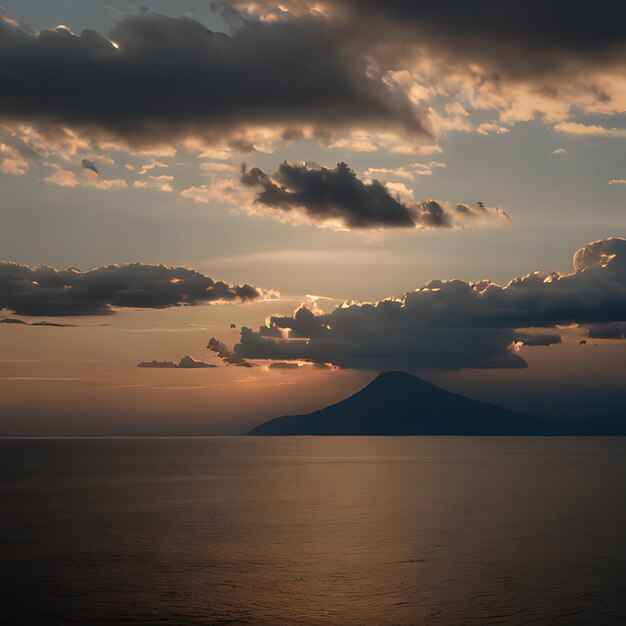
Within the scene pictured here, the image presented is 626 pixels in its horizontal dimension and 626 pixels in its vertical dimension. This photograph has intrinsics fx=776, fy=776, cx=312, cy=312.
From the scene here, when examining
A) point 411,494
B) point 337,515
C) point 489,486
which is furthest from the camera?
point 489,486

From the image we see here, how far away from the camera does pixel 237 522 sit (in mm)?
94188

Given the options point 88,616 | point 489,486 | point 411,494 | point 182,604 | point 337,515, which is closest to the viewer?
point 88,616

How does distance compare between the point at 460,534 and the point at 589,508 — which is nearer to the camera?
the point at 460,534

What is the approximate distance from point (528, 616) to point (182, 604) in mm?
21777

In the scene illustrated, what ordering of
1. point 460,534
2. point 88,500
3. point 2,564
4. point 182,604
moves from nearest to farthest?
1. point 182,604
2. point 2,564
3. point 460,534
4. point 88,500

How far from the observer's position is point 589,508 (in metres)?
109

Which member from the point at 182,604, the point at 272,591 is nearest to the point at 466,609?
the point at 272,591

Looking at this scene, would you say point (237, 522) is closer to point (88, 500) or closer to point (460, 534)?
point (460, 534)

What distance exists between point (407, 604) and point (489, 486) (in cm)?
10932

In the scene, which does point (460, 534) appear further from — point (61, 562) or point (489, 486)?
point (489, 486)

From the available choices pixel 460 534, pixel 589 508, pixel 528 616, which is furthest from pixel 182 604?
pixel 589 508

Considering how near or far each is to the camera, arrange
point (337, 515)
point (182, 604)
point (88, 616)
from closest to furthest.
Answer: point (88, 616), point (182, 604), point (337, 515)

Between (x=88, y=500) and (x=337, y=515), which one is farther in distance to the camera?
(x=88, y=500)

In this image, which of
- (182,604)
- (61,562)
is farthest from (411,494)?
(182,604)
